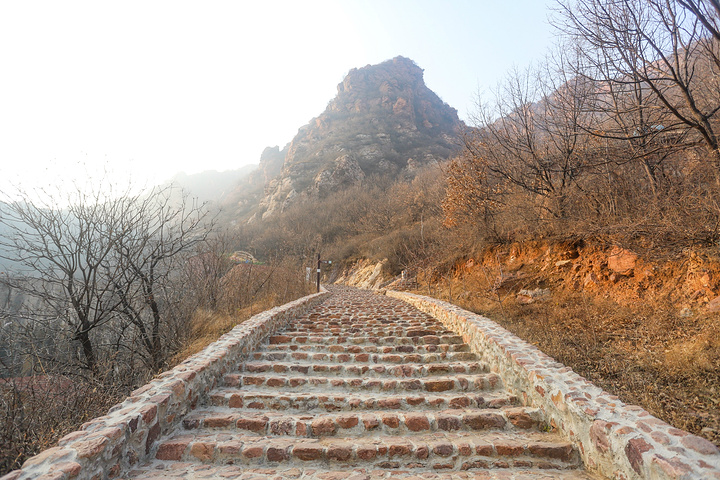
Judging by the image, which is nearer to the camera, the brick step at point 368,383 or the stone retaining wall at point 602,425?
the stone retaining wall at point 602,425

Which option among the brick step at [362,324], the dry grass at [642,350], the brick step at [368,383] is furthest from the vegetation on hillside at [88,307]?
the dry grass at [642,350]

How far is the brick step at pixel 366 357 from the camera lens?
5059mm

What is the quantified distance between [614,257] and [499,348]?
4654 millimetres

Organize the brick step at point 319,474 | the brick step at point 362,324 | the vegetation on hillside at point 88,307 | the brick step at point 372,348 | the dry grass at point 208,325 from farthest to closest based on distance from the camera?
the dry grass at point 208,325
the brick step at point 362,324
the brick step at point 372,348
the vegetation on hillside at point 88,307
the brick step at point 319,474

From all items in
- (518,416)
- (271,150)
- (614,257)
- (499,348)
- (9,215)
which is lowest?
(518,416)

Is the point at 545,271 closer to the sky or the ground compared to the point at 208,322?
A: closer to the sky

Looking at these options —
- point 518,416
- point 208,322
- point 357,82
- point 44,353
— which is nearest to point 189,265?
point 208,322

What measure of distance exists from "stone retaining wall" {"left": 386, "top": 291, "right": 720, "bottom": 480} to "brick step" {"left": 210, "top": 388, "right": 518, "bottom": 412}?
46 centimetres

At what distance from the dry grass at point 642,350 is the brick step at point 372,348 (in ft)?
5.38

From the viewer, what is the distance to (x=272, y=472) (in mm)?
2785

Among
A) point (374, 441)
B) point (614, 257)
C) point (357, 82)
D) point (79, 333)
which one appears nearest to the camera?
point (374, 441)

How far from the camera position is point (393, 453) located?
2959mm

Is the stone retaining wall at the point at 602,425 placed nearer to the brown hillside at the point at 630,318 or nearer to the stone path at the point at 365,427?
the stone path at the point at 365,427

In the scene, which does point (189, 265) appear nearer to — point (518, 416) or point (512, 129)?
point (518, 416)
